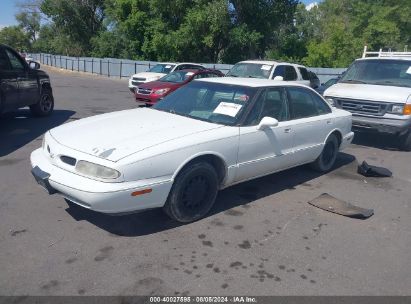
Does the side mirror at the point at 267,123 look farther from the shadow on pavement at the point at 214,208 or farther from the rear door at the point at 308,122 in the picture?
the shadow on pavement at the point at 214,208

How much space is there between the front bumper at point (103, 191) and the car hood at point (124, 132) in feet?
0.88

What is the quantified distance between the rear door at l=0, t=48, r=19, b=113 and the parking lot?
292 centimetres

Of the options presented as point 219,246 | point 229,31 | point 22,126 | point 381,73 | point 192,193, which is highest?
point 229,31

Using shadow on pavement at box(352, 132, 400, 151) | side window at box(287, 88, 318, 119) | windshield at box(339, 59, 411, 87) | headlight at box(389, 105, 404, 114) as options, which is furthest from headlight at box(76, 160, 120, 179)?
windshield at box(339, 59, 411, 87)

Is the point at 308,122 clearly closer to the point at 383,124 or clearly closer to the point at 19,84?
the point at 383,124

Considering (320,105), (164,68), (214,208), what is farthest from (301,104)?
(164,68)

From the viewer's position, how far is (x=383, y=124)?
26.3ft

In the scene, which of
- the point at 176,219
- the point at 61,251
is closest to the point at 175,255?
the point at 176,219

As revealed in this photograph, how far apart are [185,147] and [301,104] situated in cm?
239

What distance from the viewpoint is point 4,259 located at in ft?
11.2

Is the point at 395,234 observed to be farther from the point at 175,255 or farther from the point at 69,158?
the point at 69,158

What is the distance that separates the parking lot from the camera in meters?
3.22

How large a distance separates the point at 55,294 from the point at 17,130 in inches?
255

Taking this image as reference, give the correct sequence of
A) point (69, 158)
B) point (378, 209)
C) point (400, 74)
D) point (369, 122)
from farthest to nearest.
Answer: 1. point (400, 74)
2. point (369, 122)
3. point (378, 209)
4. point (69, 158)
